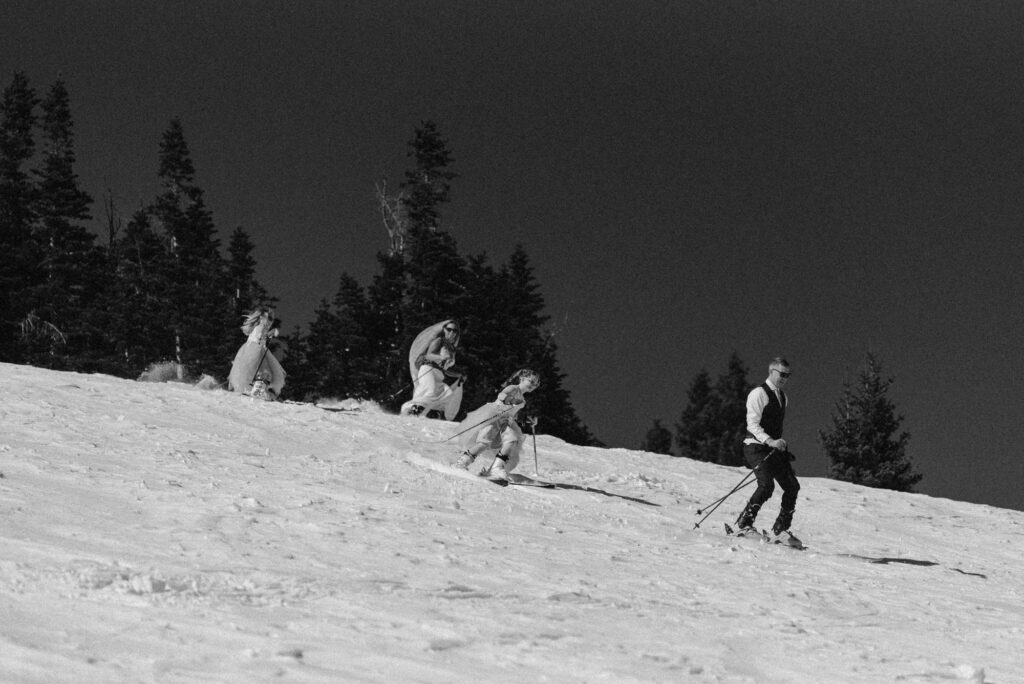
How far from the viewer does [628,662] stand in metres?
6.24

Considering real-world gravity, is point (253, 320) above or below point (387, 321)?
below

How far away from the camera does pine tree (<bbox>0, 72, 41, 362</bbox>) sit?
54438 millimetres

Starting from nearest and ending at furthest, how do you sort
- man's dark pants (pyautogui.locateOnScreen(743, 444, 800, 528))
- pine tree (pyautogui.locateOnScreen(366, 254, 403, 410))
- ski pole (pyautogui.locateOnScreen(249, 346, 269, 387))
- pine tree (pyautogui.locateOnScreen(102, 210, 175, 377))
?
man's dark pants (pyautogui.locateOnScreen(743, 444, 800, 528)) < ski pole (pyautogui.locateOnScreen(249, 346, 269, 387)) < pine tree (pyautogui.locateOnScreen(366, 254, 403, 410)) < pine tree (pyautogui.locateOnScreen(102, 210, 175, 377))

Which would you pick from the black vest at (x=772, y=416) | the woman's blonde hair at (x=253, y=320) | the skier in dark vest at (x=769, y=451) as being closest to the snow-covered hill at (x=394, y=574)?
the skier in dark vest at (x=769, y=451)

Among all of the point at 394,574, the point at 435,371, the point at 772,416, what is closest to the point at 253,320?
the point at 435,371

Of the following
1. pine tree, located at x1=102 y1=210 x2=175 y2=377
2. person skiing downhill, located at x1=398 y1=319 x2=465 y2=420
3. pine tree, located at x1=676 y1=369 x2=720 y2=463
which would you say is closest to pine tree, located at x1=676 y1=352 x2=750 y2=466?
pine tree, located at x1=676 y1=369 x2=720 y2=463

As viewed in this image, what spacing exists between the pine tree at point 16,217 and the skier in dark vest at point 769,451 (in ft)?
154

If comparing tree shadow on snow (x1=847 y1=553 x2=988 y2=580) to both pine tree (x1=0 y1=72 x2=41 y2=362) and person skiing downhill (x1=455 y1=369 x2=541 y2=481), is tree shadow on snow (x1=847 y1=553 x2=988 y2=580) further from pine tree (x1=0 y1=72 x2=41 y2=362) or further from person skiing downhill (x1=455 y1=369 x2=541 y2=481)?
pine tree (x1=0 y1=72 x2=41 y2=362)

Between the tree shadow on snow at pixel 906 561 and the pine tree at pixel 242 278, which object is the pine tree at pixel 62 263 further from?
the tree shadow on snow at pixel 906 561

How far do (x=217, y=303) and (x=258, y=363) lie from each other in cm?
4109

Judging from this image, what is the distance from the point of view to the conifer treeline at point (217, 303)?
53.3 meters

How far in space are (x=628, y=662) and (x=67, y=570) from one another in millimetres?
3314

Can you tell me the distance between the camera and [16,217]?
59.1m

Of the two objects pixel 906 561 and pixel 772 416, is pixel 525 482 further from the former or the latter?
pixel 906 561
